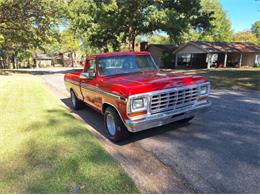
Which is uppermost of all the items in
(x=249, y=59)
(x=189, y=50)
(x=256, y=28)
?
(x=256, y=28)

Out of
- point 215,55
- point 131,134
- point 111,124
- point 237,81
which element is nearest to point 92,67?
point 111,124

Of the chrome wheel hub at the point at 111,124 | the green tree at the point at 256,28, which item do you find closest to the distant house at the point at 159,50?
the chrome wheel hub at the point at 111,124

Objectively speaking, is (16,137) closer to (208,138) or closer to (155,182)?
(155,182)

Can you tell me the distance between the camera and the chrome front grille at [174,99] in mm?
4648

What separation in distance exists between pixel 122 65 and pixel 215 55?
106ft

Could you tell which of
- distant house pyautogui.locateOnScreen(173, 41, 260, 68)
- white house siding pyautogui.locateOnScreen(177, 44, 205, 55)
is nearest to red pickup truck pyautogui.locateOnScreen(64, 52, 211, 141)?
distant house pyautogui.locateOnScreen(173, 41, 260, 68)

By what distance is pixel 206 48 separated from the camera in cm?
3206

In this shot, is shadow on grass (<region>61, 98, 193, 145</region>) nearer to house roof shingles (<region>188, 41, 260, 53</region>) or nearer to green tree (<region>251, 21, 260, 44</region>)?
house roof shingles (<region>188, 41, 260, 53</region>)

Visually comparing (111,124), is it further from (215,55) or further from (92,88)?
(215,55)

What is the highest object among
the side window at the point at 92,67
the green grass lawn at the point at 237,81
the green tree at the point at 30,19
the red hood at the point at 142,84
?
the green tree at the point at 30,19

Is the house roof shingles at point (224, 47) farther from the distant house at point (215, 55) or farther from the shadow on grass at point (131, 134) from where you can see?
the shadow on grass at point (131, 134)

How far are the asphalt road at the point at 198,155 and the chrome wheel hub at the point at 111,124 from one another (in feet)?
0.89

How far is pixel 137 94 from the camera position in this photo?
14.5 ft

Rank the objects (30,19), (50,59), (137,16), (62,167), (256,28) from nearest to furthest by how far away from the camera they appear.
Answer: (62,167) < (30,19) < (137,16) < (50,59) < (256,28)
